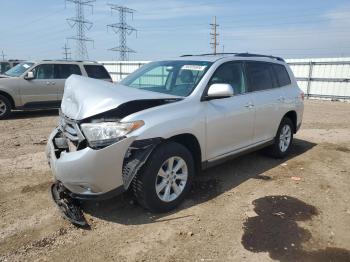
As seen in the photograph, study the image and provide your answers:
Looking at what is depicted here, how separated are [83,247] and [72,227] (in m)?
0.44

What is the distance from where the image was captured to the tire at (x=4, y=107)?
35.2 feet

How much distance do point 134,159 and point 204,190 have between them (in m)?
1.54

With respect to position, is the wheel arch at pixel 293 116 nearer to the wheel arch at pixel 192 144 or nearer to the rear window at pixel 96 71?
the wheel arch at pixel 192 144

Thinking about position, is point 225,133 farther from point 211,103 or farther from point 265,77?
point 265,77

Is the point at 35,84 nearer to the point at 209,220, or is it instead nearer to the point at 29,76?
the point at 29,76

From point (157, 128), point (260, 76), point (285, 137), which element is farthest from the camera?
point (285, 137)

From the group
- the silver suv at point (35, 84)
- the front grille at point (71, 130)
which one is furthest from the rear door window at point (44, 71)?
the front grille at point (71, 130)

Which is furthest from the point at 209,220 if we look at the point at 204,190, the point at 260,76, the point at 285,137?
the point at 285,137

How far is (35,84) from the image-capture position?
1115cm

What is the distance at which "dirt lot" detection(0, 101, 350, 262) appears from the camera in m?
3.41

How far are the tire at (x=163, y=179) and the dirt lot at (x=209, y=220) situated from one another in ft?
0.52

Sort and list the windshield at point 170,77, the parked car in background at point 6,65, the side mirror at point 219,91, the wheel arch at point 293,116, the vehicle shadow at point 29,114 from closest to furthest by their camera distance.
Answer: the side mirror at point 219,91
the windshield at point 170,77
the wheel arch at point 293,116
the vehicle shadow at point 29,114
the parked car in background at point 6,65

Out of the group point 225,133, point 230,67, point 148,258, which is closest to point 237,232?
point 148,258

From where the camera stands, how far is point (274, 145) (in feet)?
21.0
